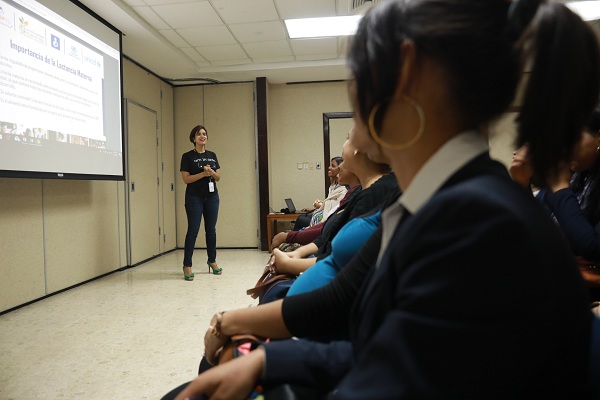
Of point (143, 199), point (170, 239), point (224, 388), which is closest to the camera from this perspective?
point (224, 388)

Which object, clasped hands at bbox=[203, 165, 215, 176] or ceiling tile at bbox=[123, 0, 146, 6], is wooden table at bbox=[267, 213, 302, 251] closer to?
clasped hands at bbox=[203, 165, 215, 176]

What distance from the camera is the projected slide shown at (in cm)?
274

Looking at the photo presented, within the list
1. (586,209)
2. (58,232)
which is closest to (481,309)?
(586,209)

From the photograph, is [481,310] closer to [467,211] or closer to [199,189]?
[467,211]

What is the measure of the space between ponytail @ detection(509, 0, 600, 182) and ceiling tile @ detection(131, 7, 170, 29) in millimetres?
4144

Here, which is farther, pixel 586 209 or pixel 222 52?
pixel 222 52

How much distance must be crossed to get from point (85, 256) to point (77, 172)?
99 cm

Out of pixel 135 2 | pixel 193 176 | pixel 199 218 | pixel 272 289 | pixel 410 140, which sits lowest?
pixel 272 289

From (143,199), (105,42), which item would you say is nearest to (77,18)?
(105,42)

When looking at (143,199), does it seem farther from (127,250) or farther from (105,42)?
(105,42)

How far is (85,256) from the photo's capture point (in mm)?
4000

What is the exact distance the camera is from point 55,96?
126 inches

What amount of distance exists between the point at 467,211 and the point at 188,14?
4.27 m

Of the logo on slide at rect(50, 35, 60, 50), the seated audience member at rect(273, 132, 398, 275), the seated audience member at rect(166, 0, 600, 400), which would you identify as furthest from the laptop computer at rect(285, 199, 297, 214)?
the seated audience member at rect(166, 0, 600, 400)
